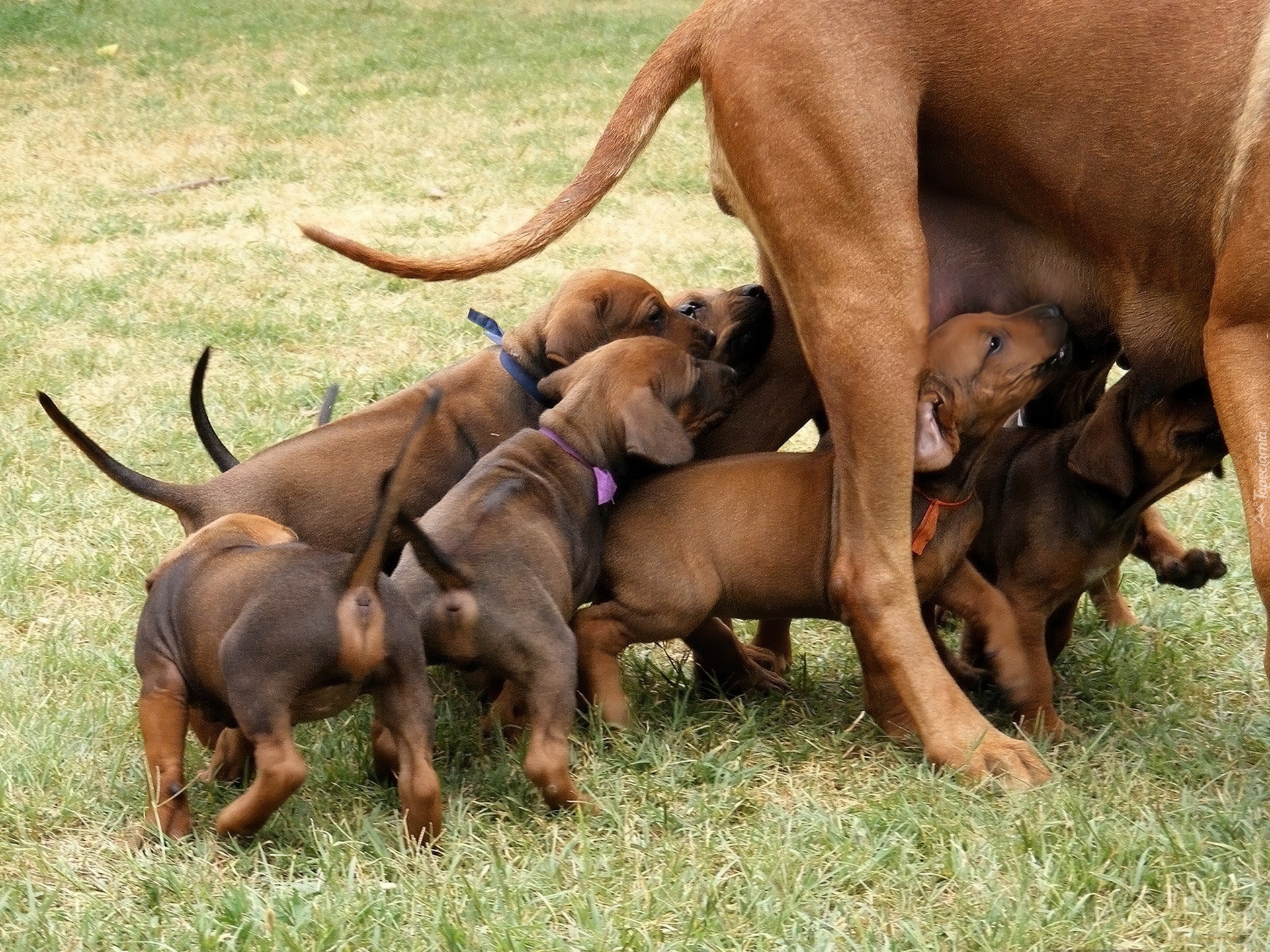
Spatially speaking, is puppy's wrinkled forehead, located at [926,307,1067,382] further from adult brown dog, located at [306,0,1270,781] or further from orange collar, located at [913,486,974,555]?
orange collar, located at [913,486,974,555]

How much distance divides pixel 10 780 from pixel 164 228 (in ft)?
22.9

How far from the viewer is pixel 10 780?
3.63 m

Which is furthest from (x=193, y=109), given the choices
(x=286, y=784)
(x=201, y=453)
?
(x=286, y=784)

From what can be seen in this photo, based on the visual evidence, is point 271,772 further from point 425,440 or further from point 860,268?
point 860,268

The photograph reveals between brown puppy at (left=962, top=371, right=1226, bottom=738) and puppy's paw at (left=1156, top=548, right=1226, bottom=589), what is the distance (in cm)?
44

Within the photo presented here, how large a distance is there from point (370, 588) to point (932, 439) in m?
1.52

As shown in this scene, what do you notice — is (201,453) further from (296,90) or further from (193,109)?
(296,90)

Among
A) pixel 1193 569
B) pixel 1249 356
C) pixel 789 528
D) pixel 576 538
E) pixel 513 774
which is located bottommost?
pixel 1193 569

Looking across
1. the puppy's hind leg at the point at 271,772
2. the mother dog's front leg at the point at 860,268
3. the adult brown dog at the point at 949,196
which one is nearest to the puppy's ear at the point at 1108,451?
the adult brown dog at the point at 949,196

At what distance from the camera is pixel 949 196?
4055mm

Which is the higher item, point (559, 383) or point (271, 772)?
point (559, 383)

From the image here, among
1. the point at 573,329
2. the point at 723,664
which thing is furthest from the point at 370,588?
the point at 573,329

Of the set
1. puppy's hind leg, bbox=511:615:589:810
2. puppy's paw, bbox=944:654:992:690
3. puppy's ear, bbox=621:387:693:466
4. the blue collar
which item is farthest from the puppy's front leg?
the blue collar

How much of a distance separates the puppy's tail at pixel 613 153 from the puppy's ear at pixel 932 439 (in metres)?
1.01
